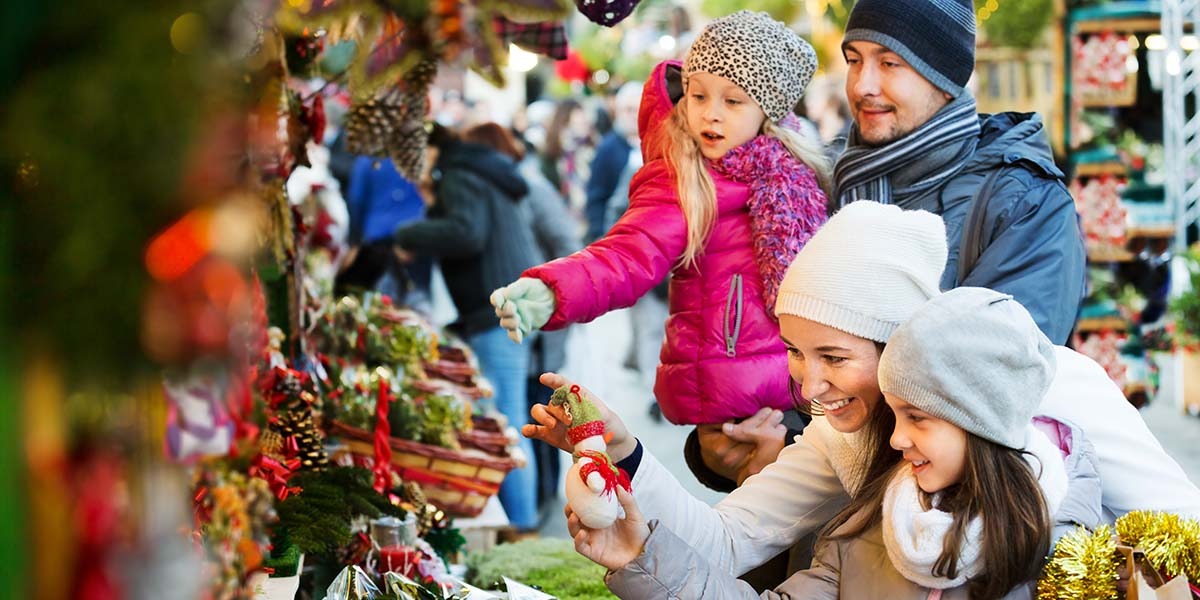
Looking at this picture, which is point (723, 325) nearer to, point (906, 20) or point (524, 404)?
point (906, 20)

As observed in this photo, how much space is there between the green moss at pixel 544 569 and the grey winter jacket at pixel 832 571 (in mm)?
1182

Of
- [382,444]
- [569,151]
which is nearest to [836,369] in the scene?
[382,444]

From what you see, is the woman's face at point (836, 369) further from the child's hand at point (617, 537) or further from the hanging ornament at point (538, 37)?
the hanging ornament at point (538, 37)

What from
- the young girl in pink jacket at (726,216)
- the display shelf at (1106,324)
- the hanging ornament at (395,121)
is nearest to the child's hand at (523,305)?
the young girl in pink jacket at (726,216)

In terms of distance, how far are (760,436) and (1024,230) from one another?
2.21 feet

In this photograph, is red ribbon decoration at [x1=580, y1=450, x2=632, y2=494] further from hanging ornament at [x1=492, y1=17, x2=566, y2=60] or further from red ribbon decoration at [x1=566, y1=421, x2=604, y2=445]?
hanging ornament at [x1=492, y1=17, x2=566, y2=60]

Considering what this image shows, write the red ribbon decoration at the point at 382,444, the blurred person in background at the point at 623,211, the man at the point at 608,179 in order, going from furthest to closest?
1. the man at the point at 608,179
2. the blurred person in background at the point at 623,211
3. the red ribbon decoration at the point at 382,444

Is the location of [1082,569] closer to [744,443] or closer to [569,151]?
[744,443]

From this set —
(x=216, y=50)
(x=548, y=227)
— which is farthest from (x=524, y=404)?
(x=216, y=50)

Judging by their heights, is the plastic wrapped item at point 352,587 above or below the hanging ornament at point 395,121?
below

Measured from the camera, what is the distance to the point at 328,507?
279 centimetres

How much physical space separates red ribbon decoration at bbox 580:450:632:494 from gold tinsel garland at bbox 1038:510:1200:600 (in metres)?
0.60

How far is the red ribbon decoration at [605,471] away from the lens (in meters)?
Answer: 1.93

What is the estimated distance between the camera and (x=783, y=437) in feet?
9.52
